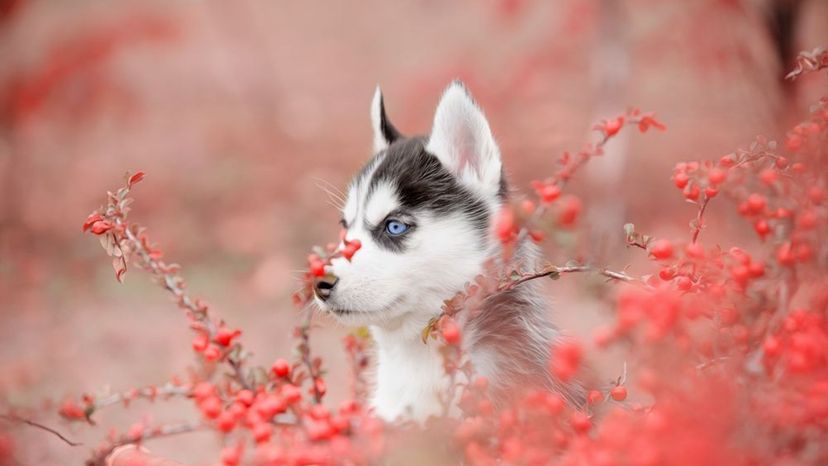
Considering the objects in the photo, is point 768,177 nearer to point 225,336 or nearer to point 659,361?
point 659,361

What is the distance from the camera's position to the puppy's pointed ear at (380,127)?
245cm

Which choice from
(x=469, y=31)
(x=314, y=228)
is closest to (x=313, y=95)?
(x=469, y=31)

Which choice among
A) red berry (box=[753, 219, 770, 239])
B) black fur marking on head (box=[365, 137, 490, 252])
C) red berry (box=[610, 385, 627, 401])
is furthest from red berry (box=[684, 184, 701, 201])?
black fur marking on head (box=[365, 137, 490, 252])

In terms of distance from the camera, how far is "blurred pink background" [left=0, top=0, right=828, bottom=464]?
214 inches

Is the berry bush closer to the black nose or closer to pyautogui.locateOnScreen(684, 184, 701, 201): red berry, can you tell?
pyautogui.locateOnScreen(684, 184, 701, 201): red berry

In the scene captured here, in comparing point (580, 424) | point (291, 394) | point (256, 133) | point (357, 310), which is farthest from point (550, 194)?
point (256, 133)

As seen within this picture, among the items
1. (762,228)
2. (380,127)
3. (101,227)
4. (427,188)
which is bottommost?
(762,228)

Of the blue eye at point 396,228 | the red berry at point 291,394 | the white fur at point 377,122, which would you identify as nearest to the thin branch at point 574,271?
the red berry at point 291,394

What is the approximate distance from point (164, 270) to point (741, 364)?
3.78 feet

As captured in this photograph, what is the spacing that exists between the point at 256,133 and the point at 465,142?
29.0 feet

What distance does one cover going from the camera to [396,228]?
7.12 ft

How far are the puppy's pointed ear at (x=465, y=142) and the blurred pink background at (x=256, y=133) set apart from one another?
11.2 inches

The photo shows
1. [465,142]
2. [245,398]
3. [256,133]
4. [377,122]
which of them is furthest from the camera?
[256,133]

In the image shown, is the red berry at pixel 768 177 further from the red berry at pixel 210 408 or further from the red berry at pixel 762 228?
the red berry at pixel 210 408
